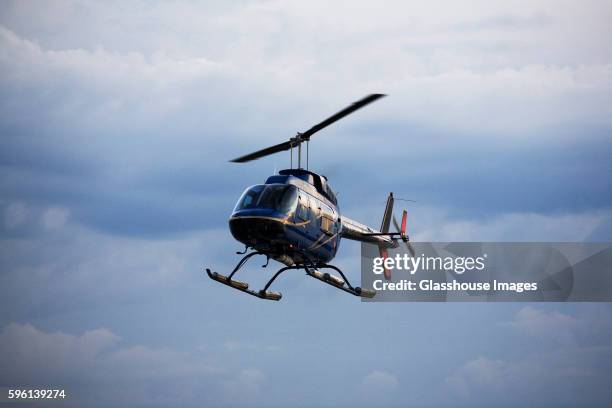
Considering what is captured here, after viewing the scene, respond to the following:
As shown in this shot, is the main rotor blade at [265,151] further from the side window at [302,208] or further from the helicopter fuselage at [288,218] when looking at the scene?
the side window at [302,208]

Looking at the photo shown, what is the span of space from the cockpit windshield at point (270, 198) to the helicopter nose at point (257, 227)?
64 centimetres

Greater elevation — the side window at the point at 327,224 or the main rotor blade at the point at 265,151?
the main rotor blade at the point at 265,151

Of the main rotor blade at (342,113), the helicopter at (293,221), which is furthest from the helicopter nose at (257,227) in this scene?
the main rotor blade at (342,113)

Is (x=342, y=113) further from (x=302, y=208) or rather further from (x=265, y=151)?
(x=265, y=151)

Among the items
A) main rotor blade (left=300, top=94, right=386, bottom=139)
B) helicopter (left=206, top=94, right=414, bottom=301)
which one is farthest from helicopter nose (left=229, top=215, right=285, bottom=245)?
main rotor blade (left=300, top=94, right=386, bottom=139)

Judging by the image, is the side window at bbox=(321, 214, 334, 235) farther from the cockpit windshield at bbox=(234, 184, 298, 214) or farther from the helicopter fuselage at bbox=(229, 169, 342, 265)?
the cockpit windshield at bbox=(234, 184, 298, 214)

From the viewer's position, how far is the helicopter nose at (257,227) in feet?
147

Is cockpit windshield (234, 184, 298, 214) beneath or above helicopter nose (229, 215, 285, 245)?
above

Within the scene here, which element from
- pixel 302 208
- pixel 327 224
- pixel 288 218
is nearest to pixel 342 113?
pixel 302 208

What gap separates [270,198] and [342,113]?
15.9 ft

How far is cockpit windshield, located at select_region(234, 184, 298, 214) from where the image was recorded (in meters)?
45.6

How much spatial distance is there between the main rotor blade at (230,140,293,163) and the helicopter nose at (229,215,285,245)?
5.98 m

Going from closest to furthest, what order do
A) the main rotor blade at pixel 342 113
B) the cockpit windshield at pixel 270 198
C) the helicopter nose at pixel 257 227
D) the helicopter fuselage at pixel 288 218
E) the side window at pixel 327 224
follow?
1. the main rotor blade at pixel 342 113
2. the helicopter nose at pixel 257 227
3. the helicopter fuselage at pixel 288 218
4. the cockpit windshield at pixel 270 198
5. the side window at pixel 327 224

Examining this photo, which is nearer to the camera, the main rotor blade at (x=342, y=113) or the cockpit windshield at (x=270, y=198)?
the main rotor blade at (x=342, y=113)
